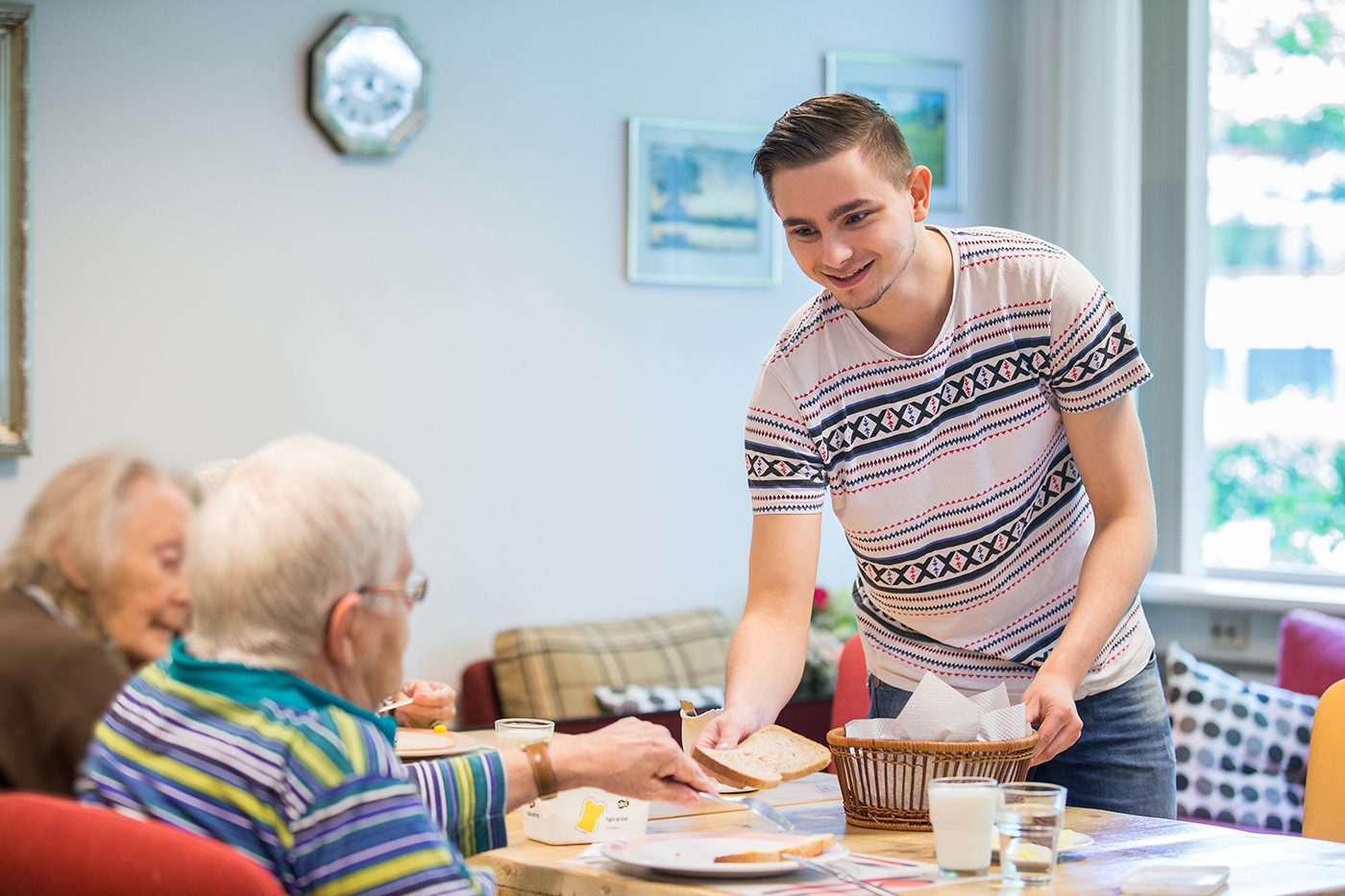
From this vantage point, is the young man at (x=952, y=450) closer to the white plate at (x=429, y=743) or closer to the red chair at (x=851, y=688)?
the white plate at (x=429, y=743)

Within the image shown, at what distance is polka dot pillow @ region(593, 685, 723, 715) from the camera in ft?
12.2

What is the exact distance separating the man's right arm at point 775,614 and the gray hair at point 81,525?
728 mm

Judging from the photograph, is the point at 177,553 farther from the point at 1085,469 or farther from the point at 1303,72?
the point at 1303,72

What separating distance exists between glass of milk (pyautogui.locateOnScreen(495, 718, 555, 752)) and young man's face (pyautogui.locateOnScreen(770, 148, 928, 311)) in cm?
69

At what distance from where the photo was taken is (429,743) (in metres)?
2.04

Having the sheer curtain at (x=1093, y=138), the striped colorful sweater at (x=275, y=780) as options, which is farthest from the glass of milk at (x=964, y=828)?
the sheer curtain at (x=1093, y=138)

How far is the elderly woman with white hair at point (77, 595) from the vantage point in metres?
1.44

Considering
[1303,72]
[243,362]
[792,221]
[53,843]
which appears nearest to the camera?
[53,843]

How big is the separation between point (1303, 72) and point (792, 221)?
3.12 meters

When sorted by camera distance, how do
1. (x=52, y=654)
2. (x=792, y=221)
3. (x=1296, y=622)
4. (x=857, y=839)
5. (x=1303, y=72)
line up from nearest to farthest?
(x=52, y=654) < (x=857, y=839) < (x=792, y=221) < (x=1296, y=622) < (x=1303, y=72)

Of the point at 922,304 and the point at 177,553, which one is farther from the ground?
the point at 922,304

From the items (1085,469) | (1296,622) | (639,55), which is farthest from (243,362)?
(1296,622)

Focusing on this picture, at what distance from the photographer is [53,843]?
1092mm

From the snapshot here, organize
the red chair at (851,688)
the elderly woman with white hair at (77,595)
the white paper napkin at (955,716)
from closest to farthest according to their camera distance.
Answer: the elderly woman with white hair at (77,595) < the white paper napkin at (955,716) < the red chair at (851,688)
